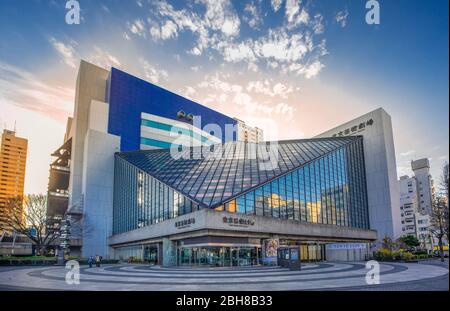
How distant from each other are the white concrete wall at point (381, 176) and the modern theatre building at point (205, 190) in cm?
22

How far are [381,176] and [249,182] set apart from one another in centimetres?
3595

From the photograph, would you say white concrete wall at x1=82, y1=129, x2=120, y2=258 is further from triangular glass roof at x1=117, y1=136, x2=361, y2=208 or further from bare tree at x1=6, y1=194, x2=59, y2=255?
bare tree at x1=6, y1=194, x2=59, y2=255

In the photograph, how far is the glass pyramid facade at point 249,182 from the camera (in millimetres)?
43406

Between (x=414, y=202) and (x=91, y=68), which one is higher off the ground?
(x=91, y=68)

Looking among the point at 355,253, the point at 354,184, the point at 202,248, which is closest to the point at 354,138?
the point at 354,184

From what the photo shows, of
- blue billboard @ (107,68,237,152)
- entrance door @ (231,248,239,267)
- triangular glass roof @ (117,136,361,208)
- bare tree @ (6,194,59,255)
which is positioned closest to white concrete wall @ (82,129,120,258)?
triangular glass roof @ (117,136,361,208)

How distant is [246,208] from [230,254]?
564 cm

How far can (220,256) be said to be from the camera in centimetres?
3962

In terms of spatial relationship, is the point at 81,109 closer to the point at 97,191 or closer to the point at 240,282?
the point at 97,191

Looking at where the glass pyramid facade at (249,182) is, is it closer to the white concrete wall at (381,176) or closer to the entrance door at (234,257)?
the white concrete wall at (381,176)

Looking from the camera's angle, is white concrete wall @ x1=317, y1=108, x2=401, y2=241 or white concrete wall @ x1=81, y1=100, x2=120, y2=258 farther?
white concrete wall @ x1=317, y1=108, x2=401, y2=241

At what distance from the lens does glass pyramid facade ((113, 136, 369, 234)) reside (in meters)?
43.4

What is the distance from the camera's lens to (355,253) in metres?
55.9
